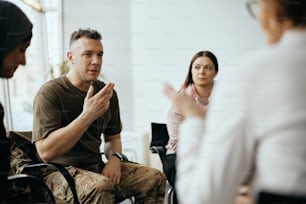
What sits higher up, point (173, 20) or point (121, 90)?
point (173, 20)

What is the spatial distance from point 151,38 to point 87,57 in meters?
0.16

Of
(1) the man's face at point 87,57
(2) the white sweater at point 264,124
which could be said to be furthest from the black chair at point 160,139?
(2) the white sweater at point 264,124

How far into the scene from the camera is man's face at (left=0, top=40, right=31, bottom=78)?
73 centimetres

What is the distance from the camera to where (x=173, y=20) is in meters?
0.89

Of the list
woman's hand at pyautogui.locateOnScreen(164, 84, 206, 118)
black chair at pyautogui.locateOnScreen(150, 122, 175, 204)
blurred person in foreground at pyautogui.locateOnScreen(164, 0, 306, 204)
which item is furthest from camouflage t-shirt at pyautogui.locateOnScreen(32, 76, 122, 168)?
blurred person in foreground at pyautogui.locateOnScreen(164, 0, 306, 204)

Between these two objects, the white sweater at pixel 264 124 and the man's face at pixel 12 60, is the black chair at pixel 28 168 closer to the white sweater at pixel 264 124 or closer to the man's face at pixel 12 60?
the man's face at pixel 12 60

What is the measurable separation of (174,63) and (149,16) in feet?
0.42

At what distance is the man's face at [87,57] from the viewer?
92cm

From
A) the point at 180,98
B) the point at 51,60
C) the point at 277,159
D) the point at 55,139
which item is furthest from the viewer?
the point at 51,60

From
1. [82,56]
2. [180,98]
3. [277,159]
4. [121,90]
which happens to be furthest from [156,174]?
[277,159]

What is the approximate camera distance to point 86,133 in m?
0.96

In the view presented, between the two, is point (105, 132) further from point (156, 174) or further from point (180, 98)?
point (180, 98)

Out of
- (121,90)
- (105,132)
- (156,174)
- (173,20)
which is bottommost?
(156,174)

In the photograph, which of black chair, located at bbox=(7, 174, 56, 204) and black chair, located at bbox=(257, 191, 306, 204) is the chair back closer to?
black chair, located at bbox=(7, 174, 56, 204)
